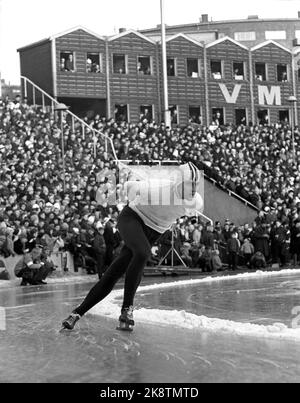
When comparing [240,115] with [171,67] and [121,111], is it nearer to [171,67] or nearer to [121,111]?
[171,67]

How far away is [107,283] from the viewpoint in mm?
7410

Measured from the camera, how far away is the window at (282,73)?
55.7m

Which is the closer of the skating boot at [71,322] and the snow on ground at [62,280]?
the skating boot at [71,322]

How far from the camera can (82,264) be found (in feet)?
73.9

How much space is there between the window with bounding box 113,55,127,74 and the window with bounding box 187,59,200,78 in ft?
15.4

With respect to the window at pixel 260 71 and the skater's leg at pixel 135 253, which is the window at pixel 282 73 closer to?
the window at pixel 260 71

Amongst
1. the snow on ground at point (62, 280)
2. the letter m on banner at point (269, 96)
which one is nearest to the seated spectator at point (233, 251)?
the snow on ground at point (62, 280)

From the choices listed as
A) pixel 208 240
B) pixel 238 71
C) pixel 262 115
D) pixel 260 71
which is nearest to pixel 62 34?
pixel 238 71

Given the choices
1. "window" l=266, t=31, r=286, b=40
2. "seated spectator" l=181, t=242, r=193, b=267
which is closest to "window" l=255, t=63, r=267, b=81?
"window" l=266, t=31, r=286, b=40

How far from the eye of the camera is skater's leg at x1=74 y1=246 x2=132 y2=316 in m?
7.41

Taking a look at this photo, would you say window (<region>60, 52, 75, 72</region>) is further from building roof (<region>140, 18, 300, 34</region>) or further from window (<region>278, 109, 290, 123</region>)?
building roof (<region>140, 18, 300, 34</region>)

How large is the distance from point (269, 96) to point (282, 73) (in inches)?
83.4

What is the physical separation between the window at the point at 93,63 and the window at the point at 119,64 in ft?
3.73
